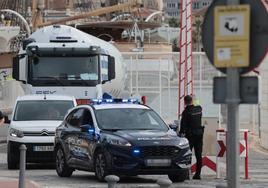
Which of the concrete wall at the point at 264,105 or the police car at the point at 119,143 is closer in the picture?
the police car at the point at 119,143

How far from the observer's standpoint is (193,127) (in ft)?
57.1

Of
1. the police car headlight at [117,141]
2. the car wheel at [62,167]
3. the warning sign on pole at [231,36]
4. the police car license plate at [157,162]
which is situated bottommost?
the car wheel at [62,167]

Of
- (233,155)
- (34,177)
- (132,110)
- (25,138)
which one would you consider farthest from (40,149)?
(233,155)

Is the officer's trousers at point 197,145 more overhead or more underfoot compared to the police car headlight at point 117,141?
more underfoot

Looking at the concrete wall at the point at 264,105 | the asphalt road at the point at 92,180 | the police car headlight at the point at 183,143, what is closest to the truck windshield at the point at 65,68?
the asphalt road at the point at 92,180

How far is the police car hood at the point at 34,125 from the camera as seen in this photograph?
20812 mm

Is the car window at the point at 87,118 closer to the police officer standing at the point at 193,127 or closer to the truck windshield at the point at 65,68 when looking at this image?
the police officer standing at the point at 193,127

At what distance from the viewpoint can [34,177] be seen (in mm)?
18297

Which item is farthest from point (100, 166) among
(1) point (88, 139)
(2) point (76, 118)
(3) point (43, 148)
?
(3) point (43, 148)

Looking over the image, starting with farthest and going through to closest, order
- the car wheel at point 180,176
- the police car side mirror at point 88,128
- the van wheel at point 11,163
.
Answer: the van wheel at point 11,163, the police car side mirror at point 88,128, the car wheel at point 180,176

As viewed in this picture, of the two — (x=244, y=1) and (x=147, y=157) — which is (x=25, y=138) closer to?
(x=147, y=157)

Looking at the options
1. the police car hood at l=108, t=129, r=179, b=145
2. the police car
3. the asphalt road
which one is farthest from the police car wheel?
the police car hood at l=108, t=129, r=179, b=145

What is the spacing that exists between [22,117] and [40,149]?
4.91ft

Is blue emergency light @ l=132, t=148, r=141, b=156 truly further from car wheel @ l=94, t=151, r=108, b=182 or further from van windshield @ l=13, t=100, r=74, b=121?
van windshield @ l=13, t=100, r=74, b=121
